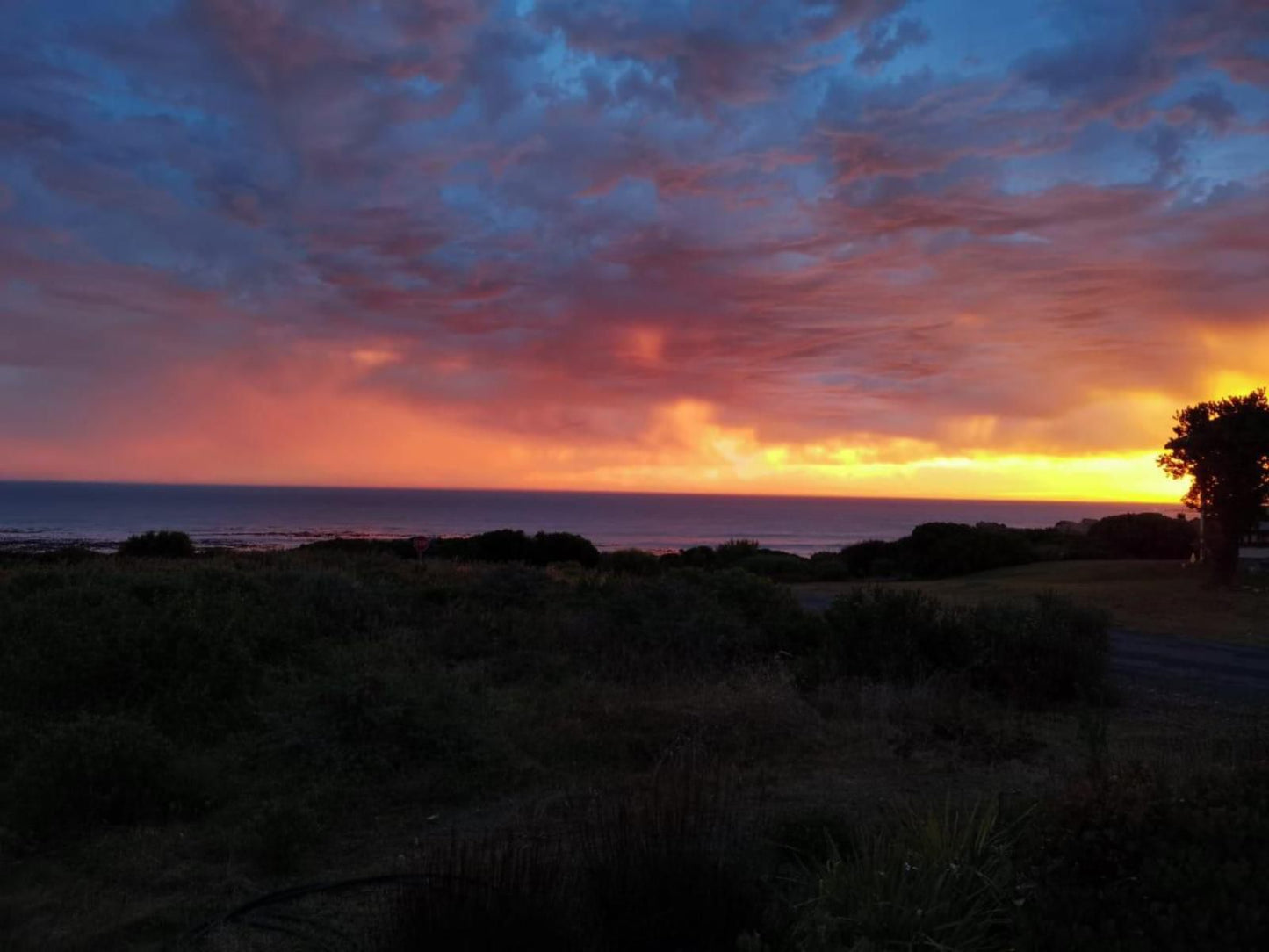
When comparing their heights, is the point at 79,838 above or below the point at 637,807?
below

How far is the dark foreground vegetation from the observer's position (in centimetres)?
429

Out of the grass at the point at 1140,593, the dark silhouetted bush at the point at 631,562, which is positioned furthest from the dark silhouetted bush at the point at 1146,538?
the dark silhouetted bush at the point at 631,562

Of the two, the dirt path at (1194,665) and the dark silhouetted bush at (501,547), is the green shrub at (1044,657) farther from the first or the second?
the dark silhouetted bush at (501,547)

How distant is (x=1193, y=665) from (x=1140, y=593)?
33.5 feet

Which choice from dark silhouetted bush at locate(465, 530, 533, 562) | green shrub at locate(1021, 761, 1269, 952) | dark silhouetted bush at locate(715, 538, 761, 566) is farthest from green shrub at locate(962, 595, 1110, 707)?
dark silhouetted bush at locate(715, 538, 761, 566)

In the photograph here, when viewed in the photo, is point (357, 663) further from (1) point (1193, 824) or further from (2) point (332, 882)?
(1) point (1193, 824)

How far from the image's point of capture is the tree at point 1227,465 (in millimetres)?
23203

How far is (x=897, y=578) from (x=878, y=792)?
29.9m

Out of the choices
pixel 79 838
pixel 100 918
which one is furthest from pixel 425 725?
pixel 100 918

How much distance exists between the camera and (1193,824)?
13.6 ft

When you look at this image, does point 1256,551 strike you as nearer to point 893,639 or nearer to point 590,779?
point 893,639

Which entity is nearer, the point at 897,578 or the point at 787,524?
the point at 897,578

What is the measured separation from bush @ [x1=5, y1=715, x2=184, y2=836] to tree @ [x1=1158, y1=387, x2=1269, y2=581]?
23.9m

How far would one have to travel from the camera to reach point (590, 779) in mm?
7734
